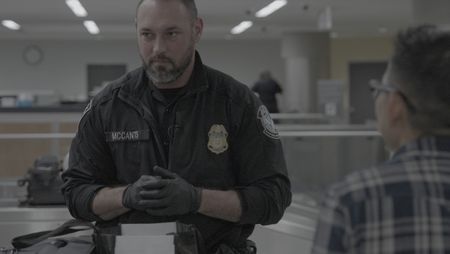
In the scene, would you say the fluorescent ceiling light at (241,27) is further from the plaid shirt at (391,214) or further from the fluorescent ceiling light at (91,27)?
the plaid shirt at (391,214)

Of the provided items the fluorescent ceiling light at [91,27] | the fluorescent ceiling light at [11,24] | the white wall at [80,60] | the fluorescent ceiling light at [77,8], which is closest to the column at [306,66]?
the white wall at [80,60]

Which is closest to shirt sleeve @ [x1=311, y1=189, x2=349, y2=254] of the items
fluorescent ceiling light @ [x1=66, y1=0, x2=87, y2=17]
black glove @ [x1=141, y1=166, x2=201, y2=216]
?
black glove @ [x1=141, y1=166, x2=201, y2=216]

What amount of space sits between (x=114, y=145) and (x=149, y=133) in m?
0.11

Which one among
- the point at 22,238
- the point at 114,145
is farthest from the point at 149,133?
the point at 22,238

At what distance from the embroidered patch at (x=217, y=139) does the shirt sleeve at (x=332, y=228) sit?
79cm

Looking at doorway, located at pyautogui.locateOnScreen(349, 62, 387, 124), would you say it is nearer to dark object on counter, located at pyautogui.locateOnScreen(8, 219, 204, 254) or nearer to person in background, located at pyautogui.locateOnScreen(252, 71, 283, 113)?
person in background, located at pyautogui.locateOnScreen(252, 71, 283, 113)

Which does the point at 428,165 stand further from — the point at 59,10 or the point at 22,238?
the point at 59,10

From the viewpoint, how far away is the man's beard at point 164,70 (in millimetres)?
1958

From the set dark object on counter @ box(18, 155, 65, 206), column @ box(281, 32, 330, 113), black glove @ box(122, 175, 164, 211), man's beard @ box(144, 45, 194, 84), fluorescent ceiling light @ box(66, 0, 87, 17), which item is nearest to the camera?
black glove @ box(122, 175, 164, 211)

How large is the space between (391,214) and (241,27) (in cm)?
1663

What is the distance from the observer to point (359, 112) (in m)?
22.7

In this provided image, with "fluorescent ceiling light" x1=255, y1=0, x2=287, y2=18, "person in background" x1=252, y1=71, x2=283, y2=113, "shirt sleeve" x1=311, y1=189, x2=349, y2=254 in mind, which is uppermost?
"fluorescent ceiling light" x1=255, y1=0, x2=287, y2=18

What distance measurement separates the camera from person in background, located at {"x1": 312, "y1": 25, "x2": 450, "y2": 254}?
1.20 meters

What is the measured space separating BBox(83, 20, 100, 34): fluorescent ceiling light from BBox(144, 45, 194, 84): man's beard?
14.3 m
